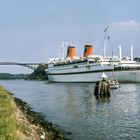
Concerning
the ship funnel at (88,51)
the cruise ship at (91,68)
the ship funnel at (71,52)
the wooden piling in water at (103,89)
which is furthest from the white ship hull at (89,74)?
the wooden piling in water at (103,89)

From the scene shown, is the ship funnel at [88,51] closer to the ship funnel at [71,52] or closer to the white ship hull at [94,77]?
the ship funnel at [71,52]

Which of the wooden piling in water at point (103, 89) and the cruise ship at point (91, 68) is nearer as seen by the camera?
the wooden piling in water at point (103, 89)

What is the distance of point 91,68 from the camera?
12875cm

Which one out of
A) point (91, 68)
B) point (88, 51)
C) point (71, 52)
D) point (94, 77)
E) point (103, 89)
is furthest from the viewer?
point (71, 52)

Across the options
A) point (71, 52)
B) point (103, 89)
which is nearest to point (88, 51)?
point (71, 52)

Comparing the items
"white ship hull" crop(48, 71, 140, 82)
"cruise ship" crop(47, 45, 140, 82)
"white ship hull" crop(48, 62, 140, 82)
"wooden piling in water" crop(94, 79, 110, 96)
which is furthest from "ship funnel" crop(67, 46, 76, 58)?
"wooden piling in water" crop(94, 79, 110, 96)

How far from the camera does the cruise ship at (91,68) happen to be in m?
121

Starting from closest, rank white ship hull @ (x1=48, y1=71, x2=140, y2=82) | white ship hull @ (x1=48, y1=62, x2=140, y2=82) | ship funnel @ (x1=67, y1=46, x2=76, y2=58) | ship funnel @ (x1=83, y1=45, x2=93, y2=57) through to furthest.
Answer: white ship hull @ (x1=48, y1=71, x2=140, y2=82), white ship hull @ (x1=48, y1=62, x2=140, y2=82), ship funnel @ (x1=83, y1=45, x2=93, y2=57), ship funnel @ (x1=67, y1=46, x2=76, y2=58)

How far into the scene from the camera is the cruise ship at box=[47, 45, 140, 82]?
396ft

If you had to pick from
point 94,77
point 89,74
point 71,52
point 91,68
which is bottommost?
point 94,77

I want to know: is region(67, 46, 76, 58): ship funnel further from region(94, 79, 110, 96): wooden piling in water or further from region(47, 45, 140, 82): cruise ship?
region(94, 79, 110, 96): wooden piling in water

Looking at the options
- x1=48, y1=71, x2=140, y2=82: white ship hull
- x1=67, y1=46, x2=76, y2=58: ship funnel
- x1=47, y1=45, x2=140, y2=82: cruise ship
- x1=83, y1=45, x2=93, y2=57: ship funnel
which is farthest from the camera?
x1=67, y1=46, x2=76, y2=58: ship funnel

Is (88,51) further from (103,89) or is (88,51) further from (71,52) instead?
(103,89)

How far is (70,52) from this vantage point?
159m
